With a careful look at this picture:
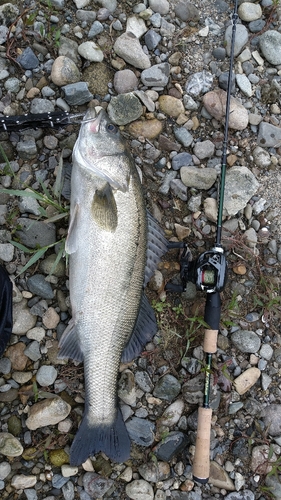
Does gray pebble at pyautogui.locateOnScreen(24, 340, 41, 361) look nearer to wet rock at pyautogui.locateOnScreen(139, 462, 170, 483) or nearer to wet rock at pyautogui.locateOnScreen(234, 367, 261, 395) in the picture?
wet rock at pyautogui.locateOnScreen(139, 462, 170, 483)

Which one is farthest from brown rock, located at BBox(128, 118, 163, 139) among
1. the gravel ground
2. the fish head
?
the fish head

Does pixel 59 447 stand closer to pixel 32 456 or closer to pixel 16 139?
pixel 32 456

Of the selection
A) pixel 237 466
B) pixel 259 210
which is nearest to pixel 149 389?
pixel 237 466

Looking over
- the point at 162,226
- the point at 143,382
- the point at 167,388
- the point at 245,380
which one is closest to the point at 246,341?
the point at 245,380

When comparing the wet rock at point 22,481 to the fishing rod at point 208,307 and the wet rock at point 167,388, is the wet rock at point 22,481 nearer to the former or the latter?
the wet rock at point 167,388

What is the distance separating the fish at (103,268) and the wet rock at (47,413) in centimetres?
21

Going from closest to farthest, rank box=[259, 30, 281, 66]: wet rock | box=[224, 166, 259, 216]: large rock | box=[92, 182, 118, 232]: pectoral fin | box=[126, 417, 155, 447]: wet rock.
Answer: box=[92, 182, 118, 232]: pectoral fin, box=[126, 417, 155, 447]: wet rock, box=[224, 166, 259, 216]: large rock, box=[259, 30, 281, 66]: wet rock

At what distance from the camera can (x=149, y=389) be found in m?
3.64

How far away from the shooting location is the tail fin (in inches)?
128

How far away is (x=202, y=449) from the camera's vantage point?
133 inches

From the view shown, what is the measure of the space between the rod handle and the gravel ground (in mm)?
211

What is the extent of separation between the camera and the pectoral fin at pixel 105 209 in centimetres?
315

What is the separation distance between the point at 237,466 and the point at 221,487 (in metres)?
0.20

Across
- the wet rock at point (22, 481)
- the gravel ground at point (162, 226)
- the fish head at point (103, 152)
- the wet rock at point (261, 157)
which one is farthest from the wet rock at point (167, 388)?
the wet rock at point (261, 157)
